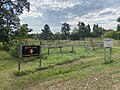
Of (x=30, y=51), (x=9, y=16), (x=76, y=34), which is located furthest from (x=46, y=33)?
(x=30, y=51)

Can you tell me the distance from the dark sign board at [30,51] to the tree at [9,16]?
15282mm

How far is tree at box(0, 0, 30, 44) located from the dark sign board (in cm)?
1528

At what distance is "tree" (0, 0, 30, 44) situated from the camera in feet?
90.2

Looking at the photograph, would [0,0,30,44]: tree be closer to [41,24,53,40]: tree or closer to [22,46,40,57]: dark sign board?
[22,46,40,57]: dark sign board

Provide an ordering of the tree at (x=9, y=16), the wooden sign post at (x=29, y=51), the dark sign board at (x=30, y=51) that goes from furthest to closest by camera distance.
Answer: the tree at (x=9, y=16) < the dark sign board at (x=30, y=51) < the wooden sign post at (x=29, y=51)

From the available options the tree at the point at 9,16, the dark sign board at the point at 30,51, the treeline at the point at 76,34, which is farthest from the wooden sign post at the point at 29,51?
the treeline at the point at 76,34

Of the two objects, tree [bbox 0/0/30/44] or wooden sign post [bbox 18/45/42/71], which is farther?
tree [bbox 0/0/30/44]

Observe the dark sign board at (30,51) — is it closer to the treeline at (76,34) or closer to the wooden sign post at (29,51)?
the wooden sign post at (29,51)

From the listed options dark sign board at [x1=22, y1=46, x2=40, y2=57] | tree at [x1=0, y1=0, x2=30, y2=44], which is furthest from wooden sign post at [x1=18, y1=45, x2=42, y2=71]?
tree at [x1=0, y1=0, x2=30, y2=44]

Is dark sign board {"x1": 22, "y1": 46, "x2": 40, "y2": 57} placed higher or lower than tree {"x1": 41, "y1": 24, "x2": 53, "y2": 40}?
lower

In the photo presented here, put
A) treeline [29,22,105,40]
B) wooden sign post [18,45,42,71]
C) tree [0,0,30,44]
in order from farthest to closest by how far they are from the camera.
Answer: treeline [29,22,105,40] < tree [0,0,30,44] < wooden sign post [18,45,42,71]

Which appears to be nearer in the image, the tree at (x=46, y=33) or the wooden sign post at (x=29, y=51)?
the wooden sign post at (x=29, y=51)

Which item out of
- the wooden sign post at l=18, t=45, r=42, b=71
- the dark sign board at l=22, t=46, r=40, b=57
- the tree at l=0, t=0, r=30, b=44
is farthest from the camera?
the tree at l=0, t=0, r=30, b=44

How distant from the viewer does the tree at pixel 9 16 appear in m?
27.5
